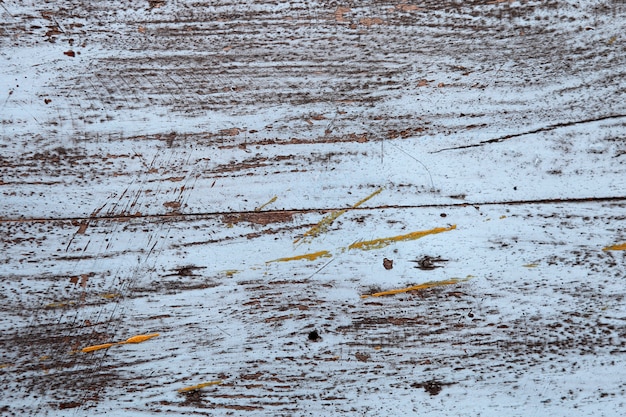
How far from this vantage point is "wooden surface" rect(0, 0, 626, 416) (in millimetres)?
623

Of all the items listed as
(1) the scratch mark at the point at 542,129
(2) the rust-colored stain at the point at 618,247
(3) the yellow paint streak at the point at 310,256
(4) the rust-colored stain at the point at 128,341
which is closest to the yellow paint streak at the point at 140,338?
(4) the rust-colored stain at the point at 128,341

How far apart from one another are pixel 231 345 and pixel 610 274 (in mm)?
573

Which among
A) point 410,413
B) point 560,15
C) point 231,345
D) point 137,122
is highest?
point 560,15

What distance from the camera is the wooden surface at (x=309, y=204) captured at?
623mm

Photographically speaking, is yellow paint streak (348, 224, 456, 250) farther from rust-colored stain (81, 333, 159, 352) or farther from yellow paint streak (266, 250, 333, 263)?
rust-colored stain (81, 333, 159, 352)

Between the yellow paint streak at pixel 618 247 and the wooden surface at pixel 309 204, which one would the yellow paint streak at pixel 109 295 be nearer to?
the wooden surface at pixel 309 204

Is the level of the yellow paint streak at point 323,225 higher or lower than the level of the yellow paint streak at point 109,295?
higher

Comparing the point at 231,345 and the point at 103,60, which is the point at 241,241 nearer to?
the point at 231,345

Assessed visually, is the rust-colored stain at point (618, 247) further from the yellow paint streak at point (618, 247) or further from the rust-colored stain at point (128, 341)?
the rust-colored stain at point (128, 341)

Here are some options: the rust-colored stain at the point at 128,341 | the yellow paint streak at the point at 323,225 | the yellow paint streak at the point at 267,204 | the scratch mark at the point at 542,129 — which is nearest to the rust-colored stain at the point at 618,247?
the scratch mark at the point at 542,129

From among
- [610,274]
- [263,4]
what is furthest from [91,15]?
[610,274]

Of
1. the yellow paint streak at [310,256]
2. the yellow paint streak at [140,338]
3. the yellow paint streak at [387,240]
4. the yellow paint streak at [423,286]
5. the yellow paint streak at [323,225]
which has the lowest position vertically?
the yellow paint streak at [140,338]

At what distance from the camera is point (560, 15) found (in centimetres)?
62

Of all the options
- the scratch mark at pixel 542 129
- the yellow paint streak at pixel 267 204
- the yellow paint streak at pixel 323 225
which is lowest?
the yellow paint streak at pixel 323 225
